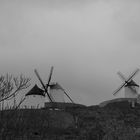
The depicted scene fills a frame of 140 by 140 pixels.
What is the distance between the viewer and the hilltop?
3203 centimetres

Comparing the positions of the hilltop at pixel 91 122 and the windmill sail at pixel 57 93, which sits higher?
the windmill sail at pixel 57 93

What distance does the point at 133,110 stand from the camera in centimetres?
5541

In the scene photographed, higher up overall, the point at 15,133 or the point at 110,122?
Answer: the point at 110,122

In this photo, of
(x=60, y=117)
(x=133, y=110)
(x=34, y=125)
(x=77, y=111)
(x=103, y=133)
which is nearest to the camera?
(x=34, y=125)

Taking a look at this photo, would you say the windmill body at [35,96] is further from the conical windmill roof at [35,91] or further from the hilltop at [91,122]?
the hilltop at [91,122]

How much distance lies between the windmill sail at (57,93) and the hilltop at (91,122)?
137 inches

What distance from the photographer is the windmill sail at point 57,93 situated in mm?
56281

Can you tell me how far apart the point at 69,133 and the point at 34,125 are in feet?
49.1

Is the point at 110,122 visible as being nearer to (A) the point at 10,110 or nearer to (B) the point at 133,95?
(B) the point at 133,95

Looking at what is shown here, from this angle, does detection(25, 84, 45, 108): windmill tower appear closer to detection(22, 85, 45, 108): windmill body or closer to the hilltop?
detection(22, 85, 45, 108): windmill body

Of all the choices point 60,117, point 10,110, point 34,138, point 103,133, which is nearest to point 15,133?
point 10,110

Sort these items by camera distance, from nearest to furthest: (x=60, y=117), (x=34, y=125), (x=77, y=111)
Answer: (x=34, y=125) < (x=60, y=117) < (x=77, y=111)

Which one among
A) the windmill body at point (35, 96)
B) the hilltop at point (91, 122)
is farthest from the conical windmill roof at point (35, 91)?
the hilltop at point (91, 122)

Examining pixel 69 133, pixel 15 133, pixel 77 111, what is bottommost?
pixel 15 133
